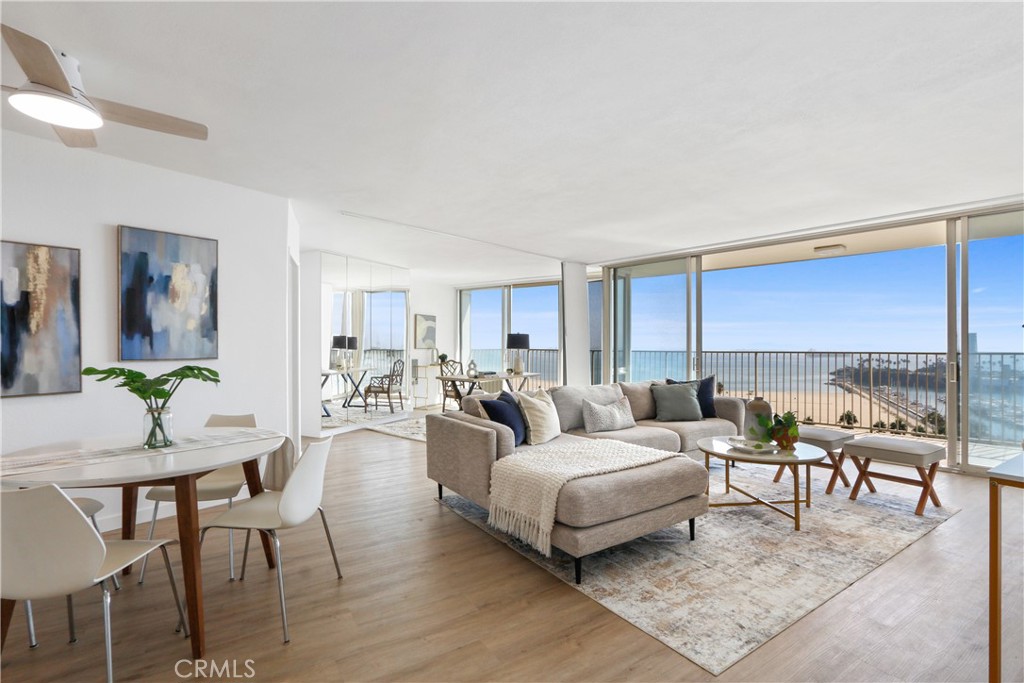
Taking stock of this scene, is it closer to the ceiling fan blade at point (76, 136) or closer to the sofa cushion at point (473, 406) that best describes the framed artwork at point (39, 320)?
the ceiling fan blade at point (76, 136)

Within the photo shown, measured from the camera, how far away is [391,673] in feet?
5.97

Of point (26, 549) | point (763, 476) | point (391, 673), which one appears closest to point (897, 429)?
point (763, 476)

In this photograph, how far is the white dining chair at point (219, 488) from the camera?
2.57m

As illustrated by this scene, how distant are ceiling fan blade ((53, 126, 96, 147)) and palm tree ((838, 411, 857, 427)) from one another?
8.58 metres

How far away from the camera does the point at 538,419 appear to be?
379 cm

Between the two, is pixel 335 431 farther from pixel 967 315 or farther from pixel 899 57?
pixel 967 315

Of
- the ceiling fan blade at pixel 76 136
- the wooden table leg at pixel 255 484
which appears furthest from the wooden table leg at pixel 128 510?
the ceiling fan blade at pixel 76 136

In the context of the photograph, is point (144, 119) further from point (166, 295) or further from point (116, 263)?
point (166, 295)

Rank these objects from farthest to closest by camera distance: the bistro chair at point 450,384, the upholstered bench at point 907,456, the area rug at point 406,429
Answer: the bistro chair at point 450,384
the area rug at point 406,429
the upholstered bench at point 907,456

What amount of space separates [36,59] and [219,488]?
2.00 m

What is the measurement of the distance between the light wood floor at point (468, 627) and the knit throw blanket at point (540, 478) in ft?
0.62

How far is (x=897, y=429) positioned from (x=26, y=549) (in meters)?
8.54

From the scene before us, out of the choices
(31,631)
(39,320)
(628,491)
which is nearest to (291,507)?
(31,631)

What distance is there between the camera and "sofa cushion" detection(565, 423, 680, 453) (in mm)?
4160
